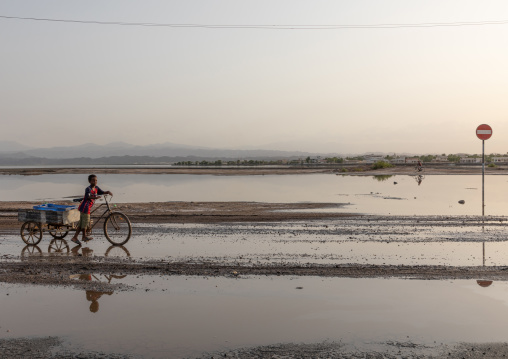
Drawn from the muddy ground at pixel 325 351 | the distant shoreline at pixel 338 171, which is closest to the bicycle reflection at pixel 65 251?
the muddy ground at pixel 325 351

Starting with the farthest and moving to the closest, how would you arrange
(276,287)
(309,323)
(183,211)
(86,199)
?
(183,211) → (86,199) → (276,287) → (309,323)

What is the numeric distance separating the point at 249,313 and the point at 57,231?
10.4 m

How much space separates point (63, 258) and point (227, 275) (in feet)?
15.7

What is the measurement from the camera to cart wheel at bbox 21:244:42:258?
13.7 m

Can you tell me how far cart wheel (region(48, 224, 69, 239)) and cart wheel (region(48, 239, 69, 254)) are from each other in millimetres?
158

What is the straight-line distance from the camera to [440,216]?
72.5 feet

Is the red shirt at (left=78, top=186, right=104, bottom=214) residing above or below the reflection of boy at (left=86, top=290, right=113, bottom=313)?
above

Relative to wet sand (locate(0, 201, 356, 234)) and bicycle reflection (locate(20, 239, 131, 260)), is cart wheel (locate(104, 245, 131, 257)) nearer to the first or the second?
bicycle reflection (locate(20, 239, 131, 260))

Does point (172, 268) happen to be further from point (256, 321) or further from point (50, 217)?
point (50, 217)

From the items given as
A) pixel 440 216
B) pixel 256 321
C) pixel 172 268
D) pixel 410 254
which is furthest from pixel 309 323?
pixel 440 216

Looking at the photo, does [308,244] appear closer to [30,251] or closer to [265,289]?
[265,289]

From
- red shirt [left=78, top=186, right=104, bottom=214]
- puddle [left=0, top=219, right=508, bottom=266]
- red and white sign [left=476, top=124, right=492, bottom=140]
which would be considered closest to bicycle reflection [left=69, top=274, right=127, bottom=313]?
puddle [left=0, top=219, right=508, bottom=266]

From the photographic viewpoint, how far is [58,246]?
1547cm

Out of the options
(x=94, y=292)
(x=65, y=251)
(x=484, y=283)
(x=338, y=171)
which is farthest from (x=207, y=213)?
(x=338, y=171)
